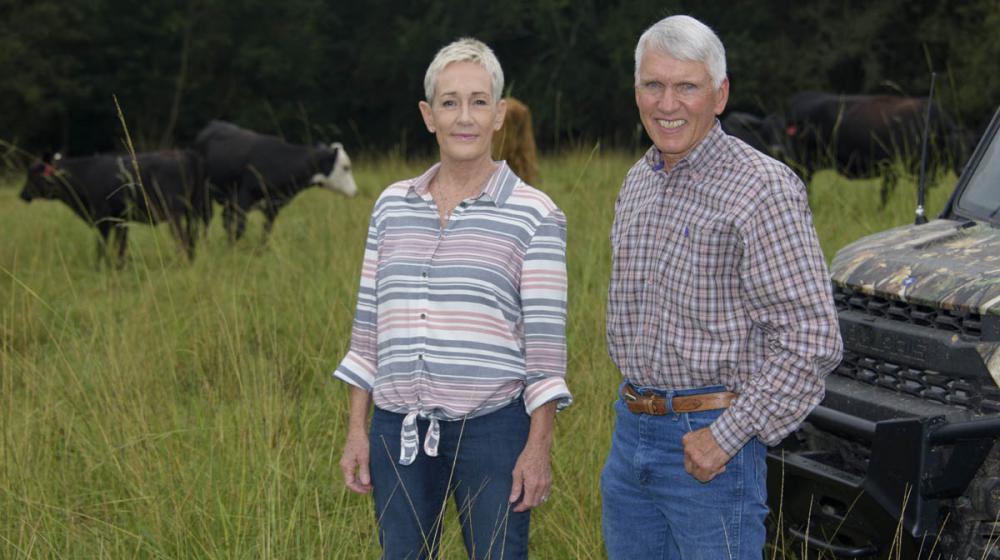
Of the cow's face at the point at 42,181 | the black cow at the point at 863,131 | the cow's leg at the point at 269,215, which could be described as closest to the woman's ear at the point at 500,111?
the cow's leg at the point at 269,215

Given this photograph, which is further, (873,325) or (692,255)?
(873,325)

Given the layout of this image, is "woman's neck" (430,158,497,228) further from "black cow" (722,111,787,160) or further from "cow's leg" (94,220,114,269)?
"black cow" (722,111,787,160)

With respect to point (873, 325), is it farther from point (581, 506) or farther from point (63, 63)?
point (63, 63)

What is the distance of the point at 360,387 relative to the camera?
119 inches

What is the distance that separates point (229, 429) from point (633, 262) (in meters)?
2.32

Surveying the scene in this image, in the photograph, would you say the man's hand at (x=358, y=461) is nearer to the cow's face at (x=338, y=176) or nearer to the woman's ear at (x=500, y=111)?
the woman's ear at (x=500, y=111)

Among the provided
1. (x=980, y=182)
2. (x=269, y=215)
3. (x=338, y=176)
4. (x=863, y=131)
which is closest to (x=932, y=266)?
(x=980, y=182)

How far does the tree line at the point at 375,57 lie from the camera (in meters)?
30.8

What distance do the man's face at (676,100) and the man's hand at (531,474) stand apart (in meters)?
0.80

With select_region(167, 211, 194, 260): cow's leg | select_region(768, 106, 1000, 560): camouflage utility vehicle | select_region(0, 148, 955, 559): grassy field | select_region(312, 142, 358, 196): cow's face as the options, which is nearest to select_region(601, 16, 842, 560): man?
select_region(768, 106, 1000, 560): camouflage utility vehicle

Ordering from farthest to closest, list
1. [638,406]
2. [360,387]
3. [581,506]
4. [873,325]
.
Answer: [581,506] < [873,325] < [360,387] < [638,406]

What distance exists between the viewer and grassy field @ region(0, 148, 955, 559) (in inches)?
150

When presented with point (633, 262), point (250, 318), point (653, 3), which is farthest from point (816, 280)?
point (653, 3)

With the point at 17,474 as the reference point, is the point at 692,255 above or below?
above
